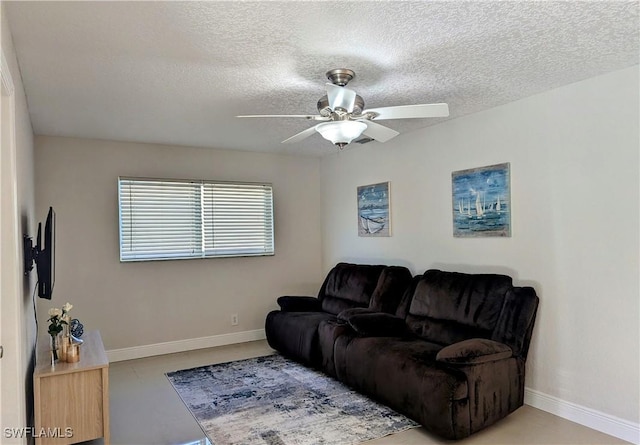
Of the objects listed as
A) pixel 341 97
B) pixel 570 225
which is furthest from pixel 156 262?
pixel 570 225

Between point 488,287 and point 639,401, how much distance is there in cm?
112

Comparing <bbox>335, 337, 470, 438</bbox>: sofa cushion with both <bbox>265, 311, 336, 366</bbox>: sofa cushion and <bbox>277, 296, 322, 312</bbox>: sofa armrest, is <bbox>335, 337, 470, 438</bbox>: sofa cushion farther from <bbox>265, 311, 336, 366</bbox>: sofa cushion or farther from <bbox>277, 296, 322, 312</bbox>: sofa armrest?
<bbox>277, 296, 322, 312</bbox>: sofa armrest

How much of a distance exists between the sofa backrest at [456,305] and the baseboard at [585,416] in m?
0.65

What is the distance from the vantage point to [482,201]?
370 centimetres

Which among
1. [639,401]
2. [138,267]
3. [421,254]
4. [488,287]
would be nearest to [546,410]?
[639,401]

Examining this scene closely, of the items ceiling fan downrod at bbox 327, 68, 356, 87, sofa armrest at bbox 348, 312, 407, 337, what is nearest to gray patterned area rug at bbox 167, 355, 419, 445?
sofa armrest at bbox 348, 312, 407, 337

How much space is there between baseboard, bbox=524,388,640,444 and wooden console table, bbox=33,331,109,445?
2995 mm

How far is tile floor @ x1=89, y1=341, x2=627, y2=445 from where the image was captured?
277 cm

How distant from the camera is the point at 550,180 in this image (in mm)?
3227

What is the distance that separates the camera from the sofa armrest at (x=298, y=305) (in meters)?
4.84

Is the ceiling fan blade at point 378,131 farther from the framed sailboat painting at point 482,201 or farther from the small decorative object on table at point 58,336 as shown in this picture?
the small decorative object on table at point 58,336

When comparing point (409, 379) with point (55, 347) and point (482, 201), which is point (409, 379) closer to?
point (482, 201)

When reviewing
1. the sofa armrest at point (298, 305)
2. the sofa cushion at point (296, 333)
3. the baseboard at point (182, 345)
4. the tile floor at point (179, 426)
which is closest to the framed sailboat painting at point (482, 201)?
the tile floor at point (179, 426)

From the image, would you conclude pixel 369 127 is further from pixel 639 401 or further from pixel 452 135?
pixel 639 401
